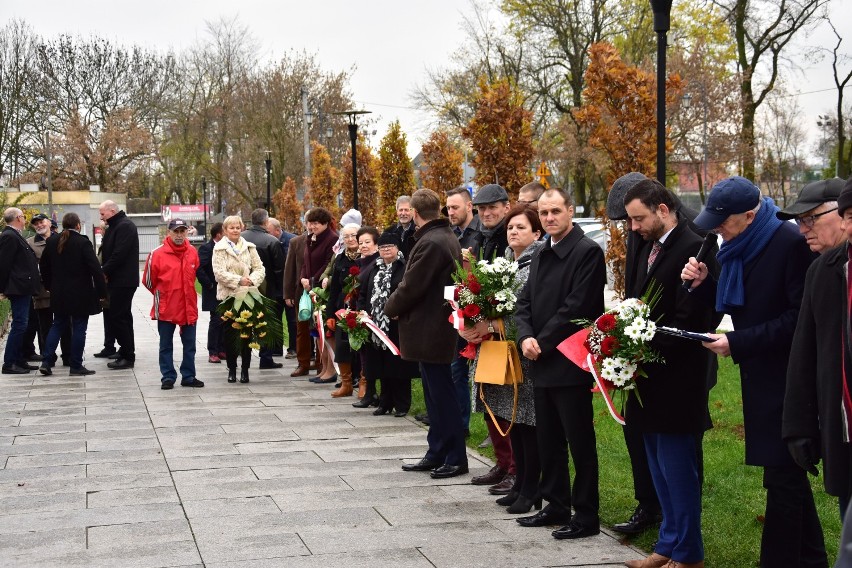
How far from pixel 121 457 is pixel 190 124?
56776mm

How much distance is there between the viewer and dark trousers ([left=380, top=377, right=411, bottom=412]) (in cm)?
1117

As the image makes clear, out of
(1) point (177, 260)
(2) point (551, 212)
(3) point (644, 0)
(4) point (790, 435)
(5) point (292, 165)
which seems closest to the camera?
(4) point (790, 435)

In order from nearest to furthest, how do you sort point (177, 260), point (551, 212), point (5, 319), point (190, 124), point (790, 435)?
point (790, 435) < point (551, 212) < point (177, 260) < point (5, 319) < point (190, 124)

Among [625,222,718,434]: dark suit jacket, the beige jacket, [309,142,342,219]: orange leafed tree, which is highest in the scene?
[309,142,342,219]: orange leafed tree

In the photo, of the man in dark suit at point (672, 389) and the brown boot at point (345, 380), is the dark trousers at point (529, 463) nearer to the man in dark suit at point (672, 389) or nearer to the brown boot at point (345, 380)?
the man in dark suit at point (672, 389)

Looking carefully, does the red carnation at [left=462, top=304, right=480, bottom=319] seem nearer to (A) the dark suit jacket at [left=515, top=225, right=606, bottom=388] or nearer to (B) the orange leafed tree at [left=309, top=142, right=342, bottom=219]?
(A) the dark suit jacket at [left=515, top=225, right=606, bottom=388]

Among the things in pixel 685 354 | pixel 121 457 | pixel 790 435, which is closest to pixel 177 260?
pixel 121 457

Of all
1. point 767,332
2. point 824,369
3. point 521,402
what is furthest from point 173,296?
point 824,369

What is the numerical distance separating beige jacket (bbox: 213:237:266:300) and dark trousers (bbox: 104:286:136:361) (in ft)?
5.64

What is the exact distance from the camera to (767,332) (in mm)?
5090

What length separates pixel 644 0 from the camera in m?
45.4

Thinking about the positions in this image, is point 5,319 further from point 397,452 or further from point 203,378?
point 397,452

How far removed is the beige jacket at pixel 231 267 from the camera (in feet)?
45.2

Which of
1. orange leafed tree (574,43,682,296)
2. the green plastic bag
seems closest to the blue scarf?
orange leafed tree (574,43,682,296)
